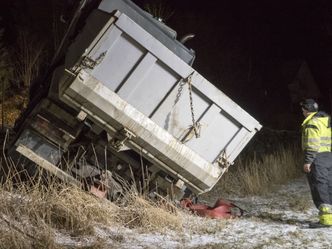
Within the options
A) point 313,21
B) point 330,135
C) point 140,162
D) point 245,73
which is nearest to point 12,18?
point 245,73

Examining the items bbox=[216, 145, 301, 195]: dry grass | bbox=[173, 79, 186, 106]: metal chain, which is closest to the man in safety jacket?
bbox=[173, 79, 186, 106]: metal chain

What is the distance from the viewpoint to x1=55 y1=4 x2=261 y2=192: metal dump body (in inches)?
201

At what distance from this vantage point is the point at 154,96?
210 inches

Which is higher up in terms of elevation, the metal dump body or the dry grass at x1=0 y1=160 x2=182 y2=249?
the metal dump body

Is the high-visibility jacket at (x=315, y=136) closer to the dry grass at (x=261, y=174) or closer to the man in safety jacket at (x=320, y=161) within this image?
the man in safety jacket at (x=320, y=161)

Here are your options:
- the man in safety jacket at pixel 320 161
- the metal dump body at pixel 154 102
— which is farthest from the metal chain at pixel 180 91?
the man in safety jacket at pixel 320 161

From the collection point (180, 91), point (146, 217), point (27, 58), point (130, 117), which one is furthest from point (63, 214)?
point (27, 58)

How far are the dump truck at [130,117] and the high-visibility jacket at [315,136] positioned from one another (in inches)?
30.8

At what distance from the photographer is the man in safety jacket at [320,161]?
19.4 feet

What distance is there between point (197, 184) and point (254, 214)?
1616mm

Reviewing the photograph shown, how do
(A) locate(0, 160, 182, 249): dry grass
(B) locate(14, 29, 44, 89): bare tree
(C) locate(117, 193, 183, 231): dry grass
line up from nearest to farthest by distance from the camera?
(A) locate(0, 160, 182, 249): dry grass < (C) locate(117, 193, 183, 231): dry grass < (B) locate(14, 29, 44, 89): bare tree

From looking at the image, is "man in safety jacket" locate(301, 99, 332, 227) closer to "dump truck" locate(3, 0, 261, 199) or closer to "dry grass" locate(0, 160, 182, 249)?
"dump truck" locate(3, 0, 261, 199)

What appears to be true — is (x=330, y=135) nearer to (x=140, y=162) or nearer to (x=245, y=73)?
(x=140, y=162)

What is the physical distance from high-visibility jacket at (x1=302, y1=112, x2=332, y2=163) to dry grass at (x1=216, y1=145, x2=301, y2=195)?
2428 mm
